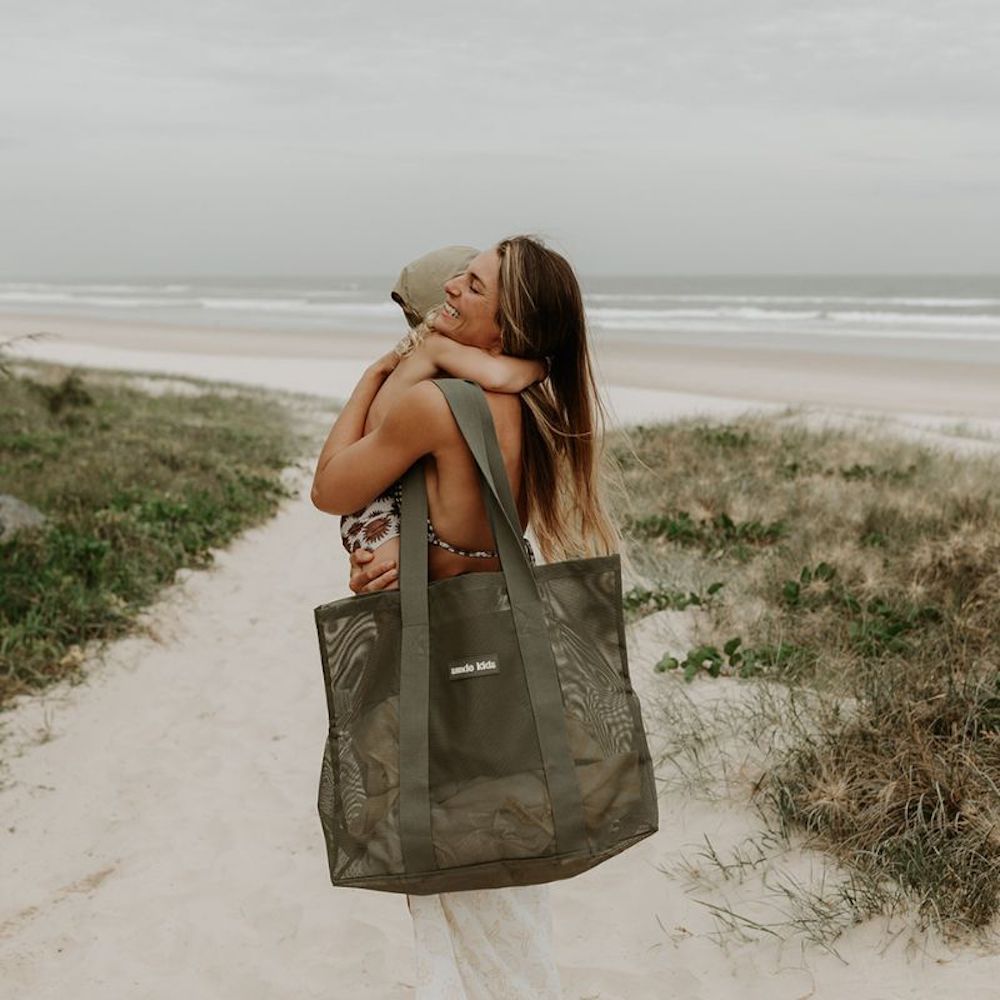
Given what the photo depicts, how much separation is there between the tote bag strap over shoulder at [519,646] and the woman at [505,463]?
6cm

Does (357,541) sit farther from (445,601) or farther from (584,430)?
(584,430)

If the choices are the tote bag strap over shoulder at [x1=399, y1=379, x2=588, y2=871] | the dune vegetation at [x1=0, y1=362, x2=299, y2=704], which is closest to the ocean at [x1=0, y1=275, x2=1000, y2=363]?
the dune vegetation at [x1=0, y1=362, x2=299, y2=704]

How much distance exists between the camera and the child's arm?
7.32 feet

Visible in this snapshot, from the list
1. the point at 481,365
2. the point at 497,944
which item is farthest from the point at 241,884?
the point at 481,365

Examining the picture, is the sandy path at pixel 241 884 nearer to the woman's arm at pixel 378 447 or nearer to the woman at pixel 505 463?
the woman at pixel 505 463

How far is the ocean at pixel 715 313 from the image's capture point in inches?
1496

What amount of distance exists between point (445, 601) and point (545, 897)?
882 mm

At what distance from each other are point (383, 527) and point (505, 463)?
30 centimetres

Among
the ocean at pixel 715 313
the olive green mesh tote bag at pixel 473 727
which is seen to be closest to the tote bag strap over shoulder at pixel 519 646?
the olive green mesh tote bag at pixel 473 727

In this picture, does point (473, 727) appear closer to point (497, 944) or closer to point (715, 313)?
point (497, 944)

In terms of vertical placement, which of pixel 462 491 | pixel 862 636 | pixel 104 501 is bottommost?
pixel 104 501

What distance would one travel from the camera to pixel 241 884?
13.1 feet

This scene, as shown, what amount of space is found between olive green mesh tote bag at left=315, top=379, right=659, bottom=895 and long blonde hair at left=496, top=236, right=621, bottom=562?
203 mm

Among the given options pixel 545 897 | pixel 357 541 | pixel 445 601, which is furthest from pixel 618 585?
pixel 545 897
